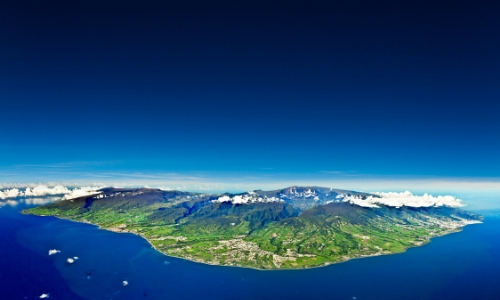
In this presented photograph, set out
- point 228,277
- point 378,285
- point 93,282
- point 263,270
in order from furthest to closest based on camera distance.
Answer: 1. point 263,270
2. point 228,277
3. point 378,285
4. point 93,282

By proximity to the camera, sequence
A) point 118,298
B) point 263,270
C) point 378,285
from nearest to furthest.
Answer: point 118,298 → point 378,285 → point 263,270

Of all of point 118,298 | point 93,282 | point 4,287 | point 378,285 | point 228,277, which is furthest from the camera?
point 228,277

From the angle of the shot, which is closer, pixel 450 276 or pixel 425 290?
pixel 425 290

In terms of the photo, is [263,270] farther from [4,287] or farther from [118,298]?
[4,287]

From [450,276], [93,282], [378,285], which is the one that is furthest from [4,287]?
[450,276]

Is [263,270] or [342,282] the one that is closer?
[342,282]

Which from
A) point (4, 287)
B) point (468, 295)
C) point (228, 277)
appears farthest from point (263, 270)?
point (4, 287)

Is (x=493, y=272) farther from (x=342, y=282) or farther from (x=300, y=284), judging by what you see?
(x=300, y=284)

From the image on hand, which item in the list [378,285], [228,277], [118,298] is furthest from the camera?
[228,277]
